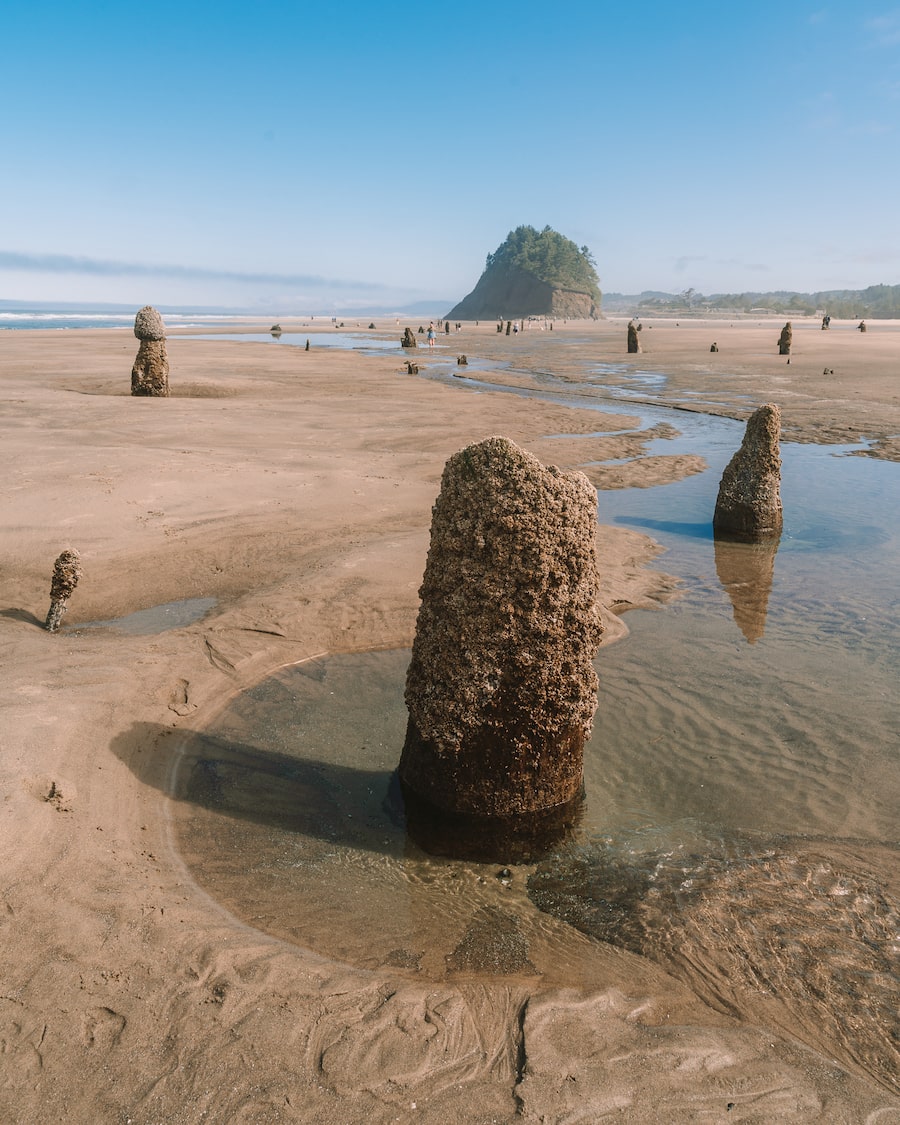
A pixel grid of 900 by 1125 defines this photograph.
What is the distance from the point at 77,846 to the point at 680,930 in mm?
3597

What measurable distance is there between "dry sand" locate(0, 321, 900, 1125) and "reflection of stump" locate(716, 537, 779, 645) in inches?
40.5

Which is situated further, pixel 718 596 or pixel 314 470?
pixel 314 470

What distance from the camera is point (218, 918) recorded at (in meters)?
4.34

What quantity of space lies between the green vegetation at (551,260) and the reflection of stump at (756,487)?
146m

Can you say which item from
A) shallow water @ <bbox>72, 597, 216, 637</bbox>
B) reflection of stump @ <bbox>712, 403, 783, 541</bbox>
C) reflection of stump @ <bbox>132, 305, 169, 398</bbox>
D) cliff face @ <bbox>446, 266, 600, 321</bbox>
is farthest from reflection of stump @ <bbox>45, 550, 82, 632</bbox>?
cliff face @ <bbox>446, 266, 600, 321</bbox>

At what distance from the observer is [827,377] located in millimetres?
35656

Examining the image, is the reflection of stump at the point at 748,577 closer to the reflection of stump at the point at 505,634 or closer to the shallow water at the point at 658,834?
the shallow water at the point at 658,834

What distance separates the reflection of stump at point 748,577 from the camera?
31.5 feet

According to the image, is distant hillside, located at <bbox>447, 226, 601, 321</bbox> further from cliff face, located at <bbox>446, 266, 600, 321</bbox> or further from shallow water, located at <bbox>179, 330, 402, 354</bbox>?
shallow water, located at <bbox>179, 330, 402, 354</bbox>

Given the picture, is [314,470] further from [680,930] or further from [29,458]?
[680,930]

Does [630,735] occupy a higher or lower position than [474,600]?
lower

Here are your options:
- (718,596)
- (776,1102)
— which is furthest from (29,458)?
(776,1102)

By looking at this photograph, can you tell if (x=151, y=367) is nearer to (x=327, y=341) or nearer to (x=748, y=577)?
(x=748, y=577)

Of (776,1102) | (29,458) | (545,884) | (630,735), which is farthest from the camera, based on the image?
(29,458)
